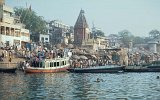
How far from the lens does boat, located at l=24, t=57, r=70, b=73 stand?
5970 cm

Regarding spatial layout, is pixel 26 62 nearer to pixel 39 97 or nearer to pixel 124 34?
pixel 39 97

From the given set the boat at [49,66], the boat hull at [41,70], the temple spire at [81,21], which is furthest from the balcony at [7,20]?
the temple spire at [81,21]

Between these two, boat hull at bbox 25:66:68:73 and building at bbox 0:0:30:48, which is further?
building at bbox 0:0:30:48

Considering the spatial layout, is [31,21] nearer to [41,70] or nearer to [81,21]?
[81,21]

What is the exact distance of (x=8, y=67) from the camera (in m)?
59.3

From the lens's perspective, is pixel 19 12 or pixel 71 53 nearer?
pixel 71 53

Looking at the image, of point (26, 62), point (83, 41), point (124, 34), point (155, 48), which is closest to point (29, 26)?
point (83, 41)

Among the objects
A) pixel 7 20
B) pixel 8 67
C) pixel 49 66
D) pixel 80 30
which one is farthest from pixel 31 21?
pixel 8 67

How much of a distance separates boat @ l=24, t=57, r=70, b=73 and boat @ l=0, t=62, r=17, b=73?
2.28 metres

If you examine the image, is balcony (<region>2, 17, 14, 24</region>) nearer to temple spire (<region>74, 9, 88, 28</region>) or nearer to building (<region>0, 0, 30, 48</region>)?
building (<region>0, 0, 30, 48</region>)

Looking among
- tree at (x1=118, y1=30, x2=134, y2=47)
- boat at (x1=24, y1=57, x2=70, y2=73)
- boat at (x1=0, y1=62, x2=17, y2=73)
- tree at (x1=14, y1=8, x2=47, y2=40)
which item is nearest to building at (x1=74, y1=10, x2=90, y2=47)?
tree at (x1=14, y1=8, x2=47, y2=40)

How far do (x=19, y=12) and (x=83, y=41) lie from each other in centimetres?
1978

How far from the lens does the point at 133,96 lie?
1192 inches

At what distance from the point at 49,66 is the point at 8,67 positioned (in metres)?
6.93
